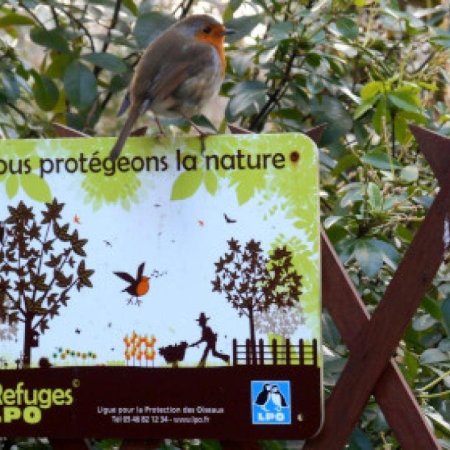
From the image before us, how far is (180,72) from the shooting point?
2.57 metres

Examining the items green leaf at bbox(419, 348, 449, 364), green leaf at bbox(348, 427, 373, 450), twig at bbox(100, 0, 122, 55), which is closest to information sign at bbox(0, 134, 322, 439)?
green leaf at bbox(348, 427, 373, 450)

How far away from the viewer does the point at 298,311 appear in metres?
2.34

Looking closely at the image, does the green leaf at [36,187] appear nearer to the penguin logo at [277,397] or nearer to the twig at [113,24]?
the penguin logo at [277,397]

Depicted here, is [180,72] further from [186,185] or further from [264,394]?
[264,394]

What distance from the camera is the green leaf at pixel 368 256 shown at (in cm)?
252

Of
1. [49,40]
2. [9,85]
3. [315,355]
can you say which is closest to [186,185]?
[315,355]

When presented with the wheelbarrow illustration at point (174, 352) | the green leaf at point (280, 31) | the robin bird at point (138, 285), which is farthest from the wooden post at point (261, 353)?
the green leaf at point (280, 31)

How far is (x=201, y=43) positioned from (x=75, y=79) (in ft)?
1.84

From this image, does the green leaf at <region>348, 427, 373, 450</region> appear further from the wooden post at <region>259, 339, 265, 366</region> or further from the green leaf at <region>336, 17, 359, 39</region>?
the green leaf at <region>336, 17, 359, 39</region>

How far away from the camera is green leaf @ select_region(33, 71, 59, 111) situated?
10.5ft

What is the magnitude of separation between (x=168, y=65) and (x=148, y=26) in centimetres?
54

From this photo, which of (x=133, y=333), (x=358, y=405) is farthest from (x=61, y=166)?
(x=358, y=405)

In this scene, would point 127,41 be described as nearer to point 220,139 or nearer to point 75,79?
point 75,79

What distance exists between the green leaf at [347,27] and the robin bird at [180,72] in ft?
1.04
